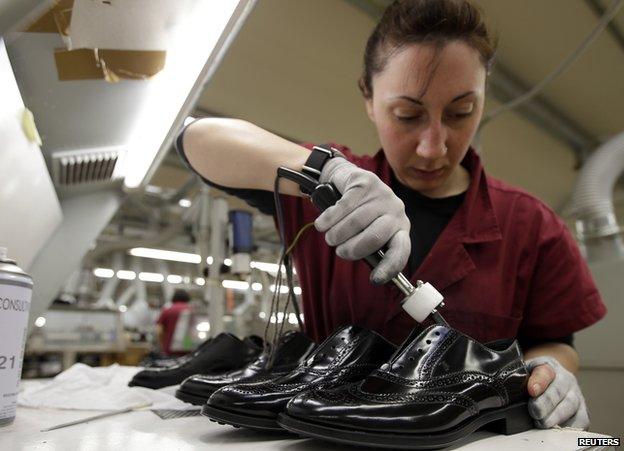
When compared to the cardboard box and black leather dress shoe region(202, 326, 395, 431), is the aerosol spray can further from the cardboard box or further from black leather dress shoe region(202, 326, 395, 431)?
the cardboard box

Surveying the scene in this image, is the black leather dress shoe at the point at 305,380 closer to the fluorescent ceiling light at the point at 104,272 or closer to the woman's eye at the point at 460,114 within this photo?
the woman's eye at the point at 460,114

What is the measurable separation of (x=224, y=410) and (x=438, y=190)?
2.59ft

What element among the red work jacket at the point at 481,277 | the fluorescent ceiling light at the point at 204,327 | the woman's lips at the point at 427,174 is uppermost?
the woman's lips at the point at 427,174

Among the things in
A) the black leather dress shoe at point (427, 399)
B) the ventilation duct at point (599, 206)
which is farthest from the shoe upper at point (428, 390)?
the ventilation duct at point (599, 206)

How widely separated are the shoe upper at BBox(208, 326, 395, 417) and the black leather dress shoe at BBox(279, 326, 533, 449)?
0.19 ft

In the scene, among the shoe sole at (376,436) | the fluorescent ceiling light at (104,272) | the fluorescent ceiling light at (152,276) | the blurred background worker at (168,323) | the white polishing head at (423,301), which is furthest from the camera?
the fluorescent ceiling light at (152,276)

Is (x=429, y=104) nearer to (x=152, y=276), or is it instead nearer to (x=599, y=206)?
(x=599, y=206)

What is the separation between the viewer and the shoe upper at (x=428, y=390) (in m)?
0.54

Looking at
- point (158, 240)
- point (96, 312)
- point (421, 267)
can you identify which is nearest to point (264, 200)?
point (421, 267)

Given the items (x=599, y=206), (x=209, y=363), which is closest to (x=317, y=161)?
(x=209, y=363)

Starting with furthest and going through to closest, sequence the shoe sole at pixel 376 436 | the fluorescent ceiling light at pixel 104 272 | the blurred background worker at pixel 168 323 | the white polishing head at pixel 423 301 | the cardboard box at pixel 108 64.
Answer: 1. the fluorescent ceiling light at pixel 104 272
2. the blurred background worker at pixel 168 323
3. the cardboard box at pixel 108 64
4. the white polishing head at pixel 423 301
5. the shoe sole at pixel 376 436

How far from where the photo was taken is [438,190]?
1.18 metres

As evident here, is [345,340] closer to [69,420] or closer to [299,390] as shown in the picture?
[299,390]

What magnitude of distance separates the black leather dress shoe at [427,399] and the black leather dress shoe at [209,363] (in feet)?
1.79
